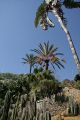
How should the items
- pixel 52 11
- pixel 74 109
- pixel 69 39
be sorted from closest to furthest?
1. pixel 74 109
2. pixel 69 39
3. pixel 52 11

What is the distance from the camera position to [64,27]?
26656 mm

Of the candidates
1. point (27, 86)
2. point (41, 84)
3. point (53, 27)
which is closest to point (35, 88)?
point (41, 84)

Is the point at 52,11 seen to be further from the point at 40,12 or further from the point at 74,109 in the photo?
the point at 74,109

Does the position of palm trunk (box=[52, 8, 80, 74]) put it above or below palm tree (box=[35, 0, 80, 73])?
below

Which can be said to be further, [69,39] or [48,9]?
[48,9]

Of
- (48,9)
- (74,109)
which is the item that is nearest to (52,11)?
(48,9)

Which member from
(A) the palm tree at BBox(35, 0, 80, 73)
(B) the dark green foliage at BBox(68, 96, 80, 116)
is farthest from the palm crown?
(B) the dark green foliage at BBox(68, 96, 80, 116)

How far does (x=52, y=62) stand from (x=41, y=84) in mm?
12855

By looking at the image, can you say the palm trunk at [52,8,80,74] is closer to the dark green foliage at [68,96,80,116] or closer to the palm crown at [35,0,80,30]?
the palm crown at [35,0,80,30]

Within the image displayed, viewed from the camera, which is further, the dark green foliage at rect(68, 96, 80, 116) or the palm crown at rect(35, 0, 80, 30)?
the palm crown at rect(35, 0, 80, 30)

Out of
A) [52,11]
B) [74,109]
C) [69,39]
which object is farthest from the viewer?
[52,11]

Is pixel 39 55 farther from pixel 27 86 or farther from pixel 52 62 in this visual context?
pixel 27 86

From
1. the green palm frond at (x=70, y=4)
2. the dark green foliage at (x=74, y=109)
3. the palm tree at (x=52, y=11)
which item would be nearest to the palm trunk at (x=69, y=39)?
the palm tree at (x=52, y=11)

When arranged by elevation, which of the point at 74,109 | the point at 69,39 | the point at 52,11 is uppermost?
the point at 52,11
